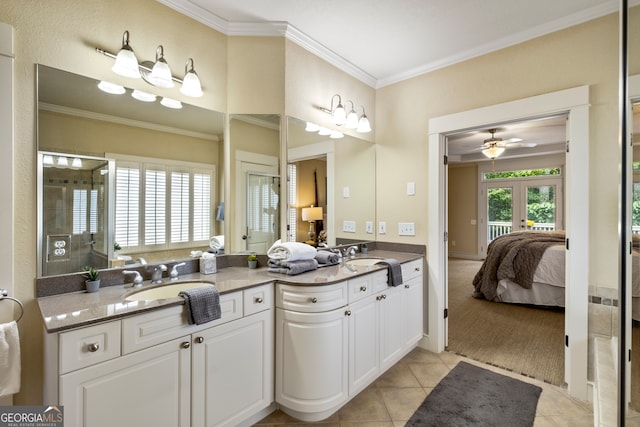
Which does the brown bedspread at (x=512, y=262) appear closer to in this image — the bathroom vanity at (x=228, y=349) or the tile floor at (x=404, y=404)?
the tile floor at (x=404, y=404)

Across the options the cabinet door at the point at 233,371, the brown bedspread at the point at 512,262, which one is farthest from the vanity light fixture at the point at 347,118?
the brown bedspread at the point at 512,262

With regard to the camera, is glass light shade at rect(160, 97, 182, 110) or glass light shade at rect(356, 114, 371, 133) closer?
glass light shade at rect(160, 97, 182, 110)

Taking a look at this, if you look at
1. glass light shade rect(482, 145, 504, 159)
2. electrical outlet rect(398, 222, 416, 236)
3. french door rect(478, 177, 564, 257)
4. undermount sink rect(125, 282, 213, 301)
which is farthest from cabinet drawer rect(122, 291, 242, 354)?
Answer: french door rect(478, 177, 564, 257)

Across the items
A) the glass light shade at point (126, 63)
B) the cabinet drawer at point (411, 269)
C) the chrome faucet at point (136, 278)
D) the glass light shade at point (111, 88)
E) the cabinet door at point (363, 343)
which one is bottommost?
the cabinet door at point (363, 343)

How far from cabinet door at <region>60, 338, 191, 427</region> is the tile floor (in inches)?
26.2

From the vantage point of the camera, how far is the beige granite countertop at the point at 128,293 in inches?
48.3

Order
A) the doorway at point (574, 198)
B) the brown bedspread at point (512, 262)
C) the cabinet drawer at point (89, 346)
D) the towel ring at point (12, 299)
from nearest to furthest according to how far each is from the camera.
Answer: the cabinet drawer at point (89, 346), the towel ring at point (12, 299), the doorway at point (574, 198), the brown bedspread at point (512, 262)

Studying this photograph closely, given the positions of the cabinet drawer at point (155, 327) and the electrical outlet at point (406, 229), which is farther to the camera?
the electrical outlet at point (406, 229)

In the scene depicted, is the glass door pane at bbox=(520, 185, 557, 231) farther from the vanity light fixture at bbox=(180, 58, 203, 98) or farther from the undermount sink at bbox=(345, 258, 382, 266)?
the vanity light fixture at bbox=(180, 58, 203, 98)

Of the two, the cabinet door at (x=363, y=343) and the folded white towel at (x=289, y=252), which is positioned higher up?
the folded white towel at (x=289, y=252)

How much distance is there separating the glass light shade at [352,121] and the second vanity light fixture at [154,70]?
129cm

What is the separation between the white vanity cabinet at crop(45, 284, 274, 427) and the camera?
119 centimetres

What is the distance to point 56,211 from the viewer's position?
1597 millimetres

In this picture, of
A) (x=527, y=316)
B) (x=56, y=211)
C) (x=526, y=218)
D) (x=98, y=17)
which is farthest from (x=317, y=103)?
(x=526, y=218)
